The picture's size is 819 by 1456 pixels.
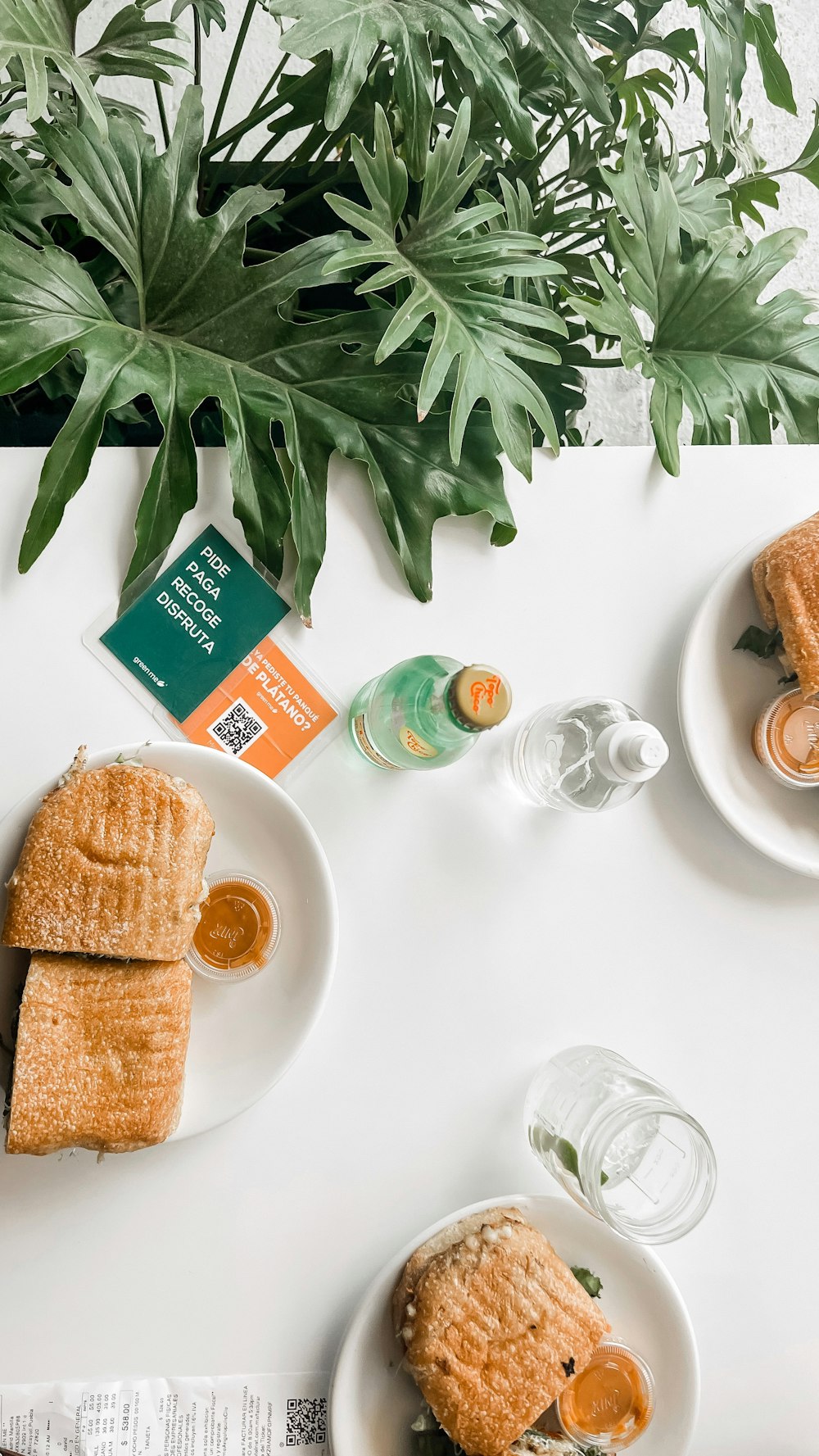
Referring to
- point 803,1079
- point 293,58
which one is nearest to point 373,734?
point 803,1079

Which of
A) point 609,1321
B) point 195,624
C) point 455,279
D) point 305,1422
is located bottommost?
point 305,1422

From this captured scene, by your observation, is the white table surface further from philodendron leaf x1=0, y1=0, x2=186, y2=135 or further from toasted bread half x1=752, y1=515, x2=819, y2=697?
philodendron leaf x1=0, y1=0, x2=186, y2=135

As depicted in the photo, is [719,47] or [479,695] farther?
[719,47]

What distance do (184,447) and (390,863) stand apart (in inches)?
19.3

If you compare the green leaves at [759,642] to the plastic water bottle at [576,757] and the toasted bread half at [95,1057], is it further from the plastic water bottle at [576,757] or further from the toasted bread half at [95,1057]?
the toasted bread half at [95,1057]

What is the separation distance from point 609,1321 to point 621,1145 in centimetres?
20

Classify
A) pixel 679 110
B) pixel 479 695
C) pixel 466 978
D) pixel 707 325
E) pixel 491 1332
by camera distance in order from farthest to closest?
1. pixel 679 110
2. pixel 707 325
3. pixel 466 978
4. pixel 491 1332
5. pixel 479 695

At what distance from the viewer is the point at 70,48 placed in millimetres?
909

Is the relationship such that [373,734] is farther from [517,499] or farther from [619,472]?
[619,472]

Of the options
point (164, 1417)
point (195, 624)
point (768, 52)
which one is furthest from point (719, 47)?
point (164, 1417)

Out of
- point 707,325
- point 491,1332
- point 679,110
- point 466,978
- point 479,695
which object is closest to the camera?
point 479,695

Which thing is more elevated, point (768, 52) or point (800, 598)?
point (768, 52)

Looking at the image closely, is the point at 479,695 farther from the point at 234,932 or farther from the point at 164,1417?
the point at 164,1417

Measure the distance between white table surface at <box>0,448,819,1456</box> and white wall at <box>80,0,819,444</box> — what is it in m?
0.68
